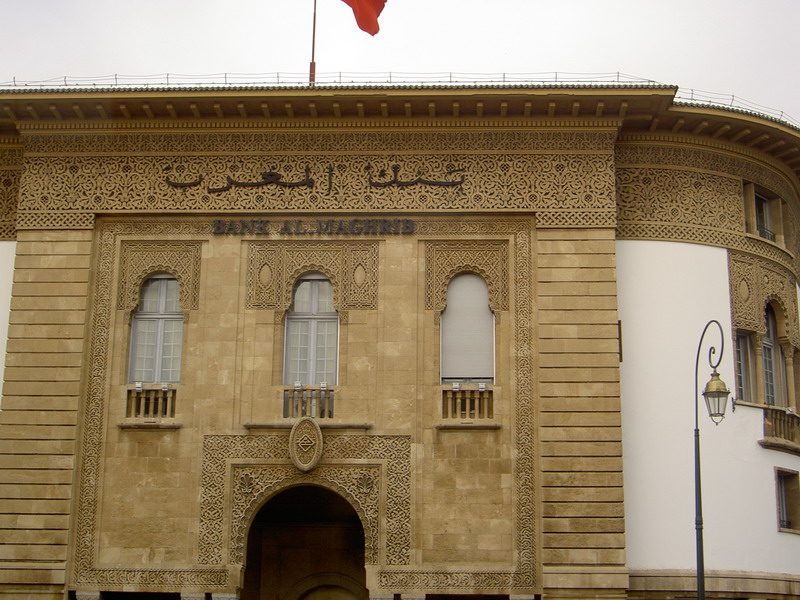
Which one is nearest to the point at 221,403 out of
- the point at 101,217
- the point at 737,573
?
the point at 101,217

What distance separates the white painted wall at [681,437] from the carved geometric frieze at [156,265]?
717 centimetres

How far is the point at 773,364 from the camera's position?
21.1m

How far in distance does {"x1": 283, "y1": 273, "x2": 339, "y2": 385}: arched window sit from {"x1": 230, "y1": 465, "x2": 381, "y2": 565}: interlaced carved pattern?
1520 mm

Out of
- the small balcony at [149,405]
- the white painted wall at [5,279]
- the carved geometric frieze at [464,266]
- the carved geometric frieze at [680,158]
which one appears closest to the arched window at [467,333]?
the carved geometric frieze at [464,266]

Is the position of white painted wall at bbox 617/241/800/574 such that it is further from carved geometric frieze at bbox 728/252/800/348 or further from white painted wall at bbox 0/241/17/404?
white painted wall at bbox 0/241/17/404

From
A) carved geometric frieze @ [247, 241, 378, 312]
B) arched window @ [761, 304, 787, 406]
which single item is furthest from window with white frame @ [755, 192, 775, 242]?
carved geometric frieze @ [247, 241, 378, 312]

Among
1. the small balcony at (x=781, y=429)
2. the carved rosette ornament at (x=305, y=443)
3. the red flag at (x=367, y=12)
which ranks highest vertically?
the red flag at (x=367, y=12)

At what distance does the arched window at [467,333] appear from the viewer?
745 inches

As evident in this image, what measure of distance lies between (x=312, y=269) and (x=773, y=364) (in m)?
8.60

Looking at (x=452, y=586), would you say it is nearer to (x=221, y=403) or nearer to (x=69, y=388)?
(x=221, y=403)

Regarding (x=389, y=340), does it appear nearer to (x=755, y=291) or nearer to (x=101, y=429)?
(x=101, y=429)

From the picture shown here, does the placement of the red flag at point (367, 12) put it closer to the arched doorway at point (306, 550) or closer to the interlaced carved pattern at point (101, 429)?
the interlaced carved pattern at point (101, 429)

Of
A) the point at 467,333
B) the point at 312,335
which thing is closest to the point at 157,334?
the point at 312,335

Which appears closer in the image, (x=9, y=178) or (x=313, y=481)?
(x=313, y=481)
